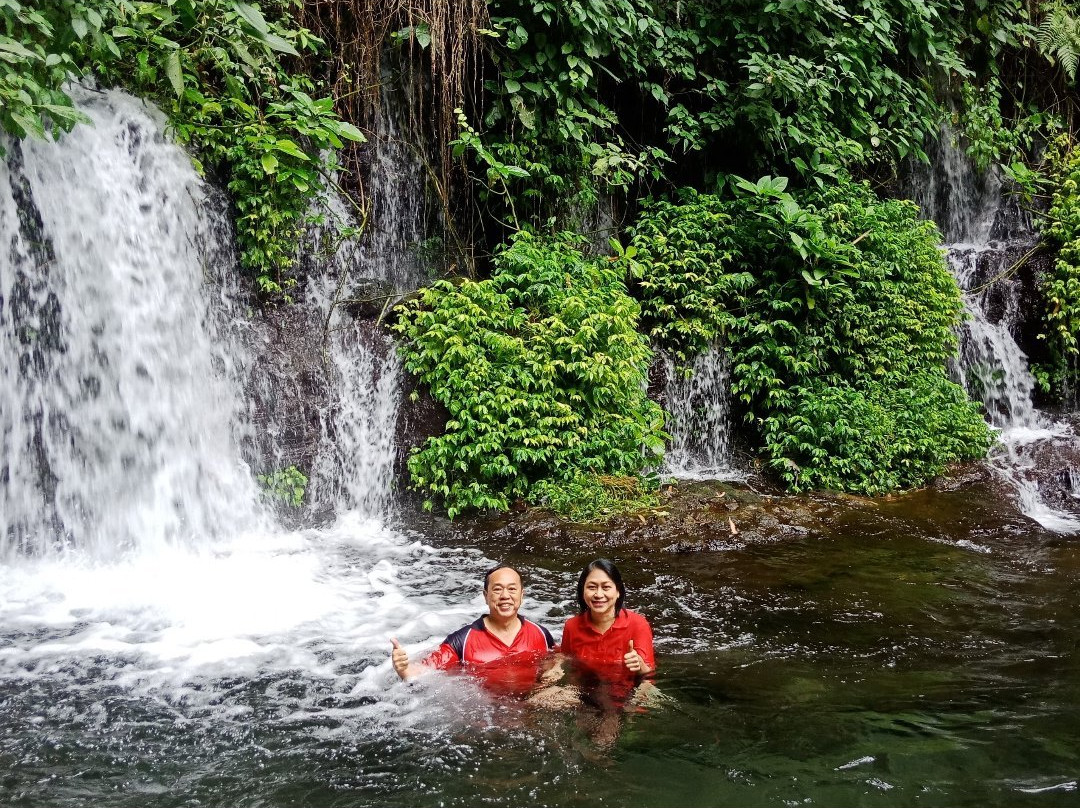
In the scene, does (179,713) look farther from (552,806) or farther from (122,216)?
(122,216)

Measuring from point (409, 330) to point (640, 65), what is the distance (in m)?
4.44

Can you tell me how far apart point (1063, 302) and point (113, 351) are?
36.4 feet

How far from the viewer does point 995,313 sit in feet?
39.4

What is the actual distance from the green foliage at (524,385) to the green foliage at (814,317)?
1.40 metres

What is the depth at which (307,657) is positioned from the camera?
546cm

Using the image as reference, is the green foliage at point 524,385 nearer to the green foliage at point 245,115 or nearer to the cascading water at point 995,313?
the green foliage at point 245,115

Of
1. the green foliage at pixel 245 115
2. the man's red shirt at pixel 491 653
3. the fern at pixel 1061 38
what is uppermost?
the fern at pixel 1061 38

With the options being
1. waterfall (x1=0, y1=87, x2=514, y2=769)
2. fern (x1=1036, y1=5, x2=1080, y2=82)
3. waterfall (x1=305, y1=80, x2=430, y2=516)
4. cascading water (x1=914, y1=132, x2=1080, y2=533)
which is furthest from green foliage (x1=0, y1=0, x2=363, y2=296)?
fern (x1=1036, y1=5, x2=1080, y2=82)

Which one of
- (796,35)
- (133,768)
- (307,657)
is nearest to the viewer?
(133,768)

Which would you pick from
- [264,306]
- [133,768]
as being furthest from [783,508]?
[133,768]

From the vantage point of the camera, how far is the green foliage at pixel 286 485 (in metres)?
8.45

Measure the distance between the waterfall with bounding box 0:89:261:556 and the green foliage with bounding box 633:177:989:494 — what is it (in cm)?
479

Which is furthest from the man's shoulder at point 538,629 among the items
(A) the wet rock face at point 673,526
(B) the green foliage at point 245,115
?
(B) the green foliage at point 245,115

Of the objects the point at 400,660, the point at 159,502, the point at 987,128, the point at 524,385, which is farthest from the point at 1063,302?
the point at 159,502
